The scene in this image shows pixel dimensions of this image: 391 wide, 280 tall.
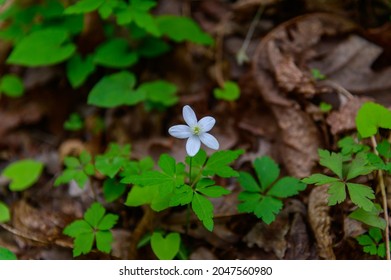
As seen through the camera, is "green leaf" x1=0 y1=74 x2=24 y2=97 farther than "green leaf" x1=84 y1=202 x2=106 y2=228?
Yes

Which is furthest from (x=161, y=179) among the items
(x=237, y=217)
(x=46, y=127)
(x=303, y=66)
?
(x=46, y=127)

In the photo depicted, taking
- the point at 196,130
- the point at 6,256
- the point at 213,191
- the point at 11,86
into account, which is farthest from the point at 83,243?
the point at 11,86

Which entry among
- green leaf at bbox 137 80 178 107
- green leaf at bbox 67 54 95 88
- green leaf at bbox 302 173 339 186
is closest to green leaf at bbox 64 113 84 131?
green leaf at bbox 67 54 95 88

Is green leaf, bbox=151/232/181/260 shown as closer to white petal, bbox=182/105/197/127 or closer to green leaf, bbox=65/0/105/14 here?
white petal, bbox=182/105/197/127

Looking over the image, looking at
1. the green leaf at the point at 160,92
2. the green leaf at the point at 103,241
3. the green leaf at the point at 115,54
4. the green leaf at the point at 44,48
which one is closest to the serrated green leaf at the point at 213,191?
the green leaf at the point at 103,241

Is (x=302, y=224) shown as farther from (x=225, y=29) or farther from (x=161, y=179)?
(x=225, y=29)
